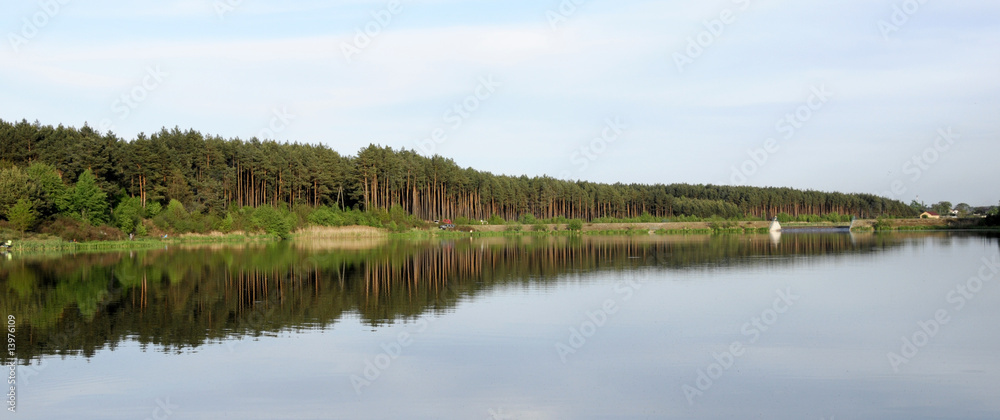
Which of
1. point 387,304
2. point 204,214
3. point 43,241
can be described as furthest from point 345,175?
point 387,304

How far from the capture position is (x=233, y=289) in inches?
1074

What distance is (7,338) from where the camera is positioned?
17.4m

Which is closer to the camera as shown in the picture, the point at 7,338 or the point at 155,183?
the point at 7,338

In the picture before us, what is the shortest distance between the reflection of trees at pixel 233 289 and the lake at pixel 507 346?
0.46ft

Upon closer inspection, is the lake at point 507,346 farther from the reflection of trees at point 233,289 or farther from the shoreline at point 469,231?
the shoreline at point 469,231

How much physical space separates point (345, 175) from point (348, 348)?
83870 millimetres

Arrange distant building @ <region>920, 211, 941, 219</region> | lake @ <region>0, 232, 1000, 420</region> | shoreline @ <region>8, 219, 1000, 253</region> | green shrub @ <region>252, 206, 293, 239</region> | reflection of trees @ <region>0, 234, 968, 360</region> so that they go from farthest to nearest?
distant building @ <region>920, 211, 941, 219</region>
green shrub @ <region>252, 206, 293, 239</region>
shoreline @ <region>8, 219, 1000, 253</region>
reflection of trees @ <region>0, 234, 968, 360</region>
lake @ <region>0, 232, 1000, 420</region>

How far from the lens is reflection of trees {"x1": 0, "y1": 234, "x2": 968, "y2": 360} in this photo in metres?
18.7

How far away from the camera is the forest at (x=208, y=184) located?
60969 mm

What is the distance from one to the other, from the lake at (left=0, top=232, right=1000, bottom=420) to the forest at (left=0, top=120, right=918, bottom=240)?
32349 mm

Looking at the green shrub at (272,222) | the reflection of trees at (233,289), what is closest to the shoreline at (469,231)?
the green shrub at (272,222)

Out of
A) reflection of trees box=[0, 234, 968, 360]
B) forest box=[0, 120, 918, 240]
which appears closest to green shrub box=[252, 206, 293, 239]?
forest box=[0, 120, 918, 240]

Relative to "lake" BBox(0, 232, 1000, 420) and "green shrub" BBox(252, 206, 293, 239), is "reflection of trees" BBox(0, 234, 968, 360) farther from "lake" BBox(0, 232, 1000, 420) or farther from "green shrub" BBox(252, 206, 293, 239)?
"green shrub" BBox(252, 206, 293, 239)

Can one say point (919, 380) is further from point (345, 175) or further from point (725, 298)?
point (345, 175)
